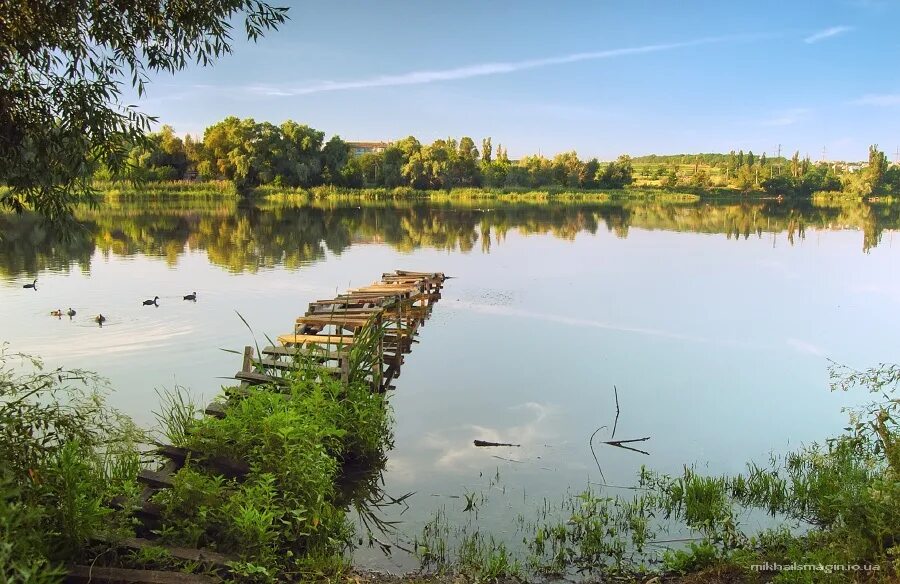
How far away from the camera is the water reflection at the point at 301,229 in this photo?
2726cm

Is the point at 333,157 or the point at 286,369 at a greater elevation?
the point at 333,157

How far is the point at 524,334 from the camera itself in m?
15.4

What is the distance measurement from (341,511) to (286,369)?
250cm

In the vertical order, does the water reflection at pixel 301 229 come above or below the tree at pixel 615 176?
below

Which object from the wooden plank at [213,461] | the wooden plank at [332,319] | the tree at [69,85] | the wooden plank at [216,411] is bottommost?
the wooden plank at [213,461]

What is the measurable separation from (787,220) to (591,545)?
5742 cm

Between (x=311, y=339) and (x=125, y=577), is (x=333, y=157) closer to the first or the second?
(x=311, y=339)

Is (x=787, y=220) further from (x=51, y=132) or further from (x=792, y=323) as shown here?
(x=51, y=132)

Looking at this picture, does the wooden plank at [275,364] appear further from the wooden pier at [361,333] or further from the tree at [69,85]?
the tree at [69,85]

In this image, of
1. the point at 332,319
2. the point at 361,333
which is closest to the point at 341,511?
the point at 361,333

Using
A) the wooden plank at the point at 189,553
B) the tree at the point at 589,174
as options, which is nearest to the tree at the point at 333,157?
the tree at the point at 589,174

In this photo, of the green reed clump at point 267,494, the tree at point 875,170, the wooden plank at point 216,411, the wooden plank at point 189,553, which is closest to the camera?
the wooden plank at point 189,553

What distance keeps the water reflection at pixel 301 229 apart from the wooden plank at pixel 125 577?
19.5 metres

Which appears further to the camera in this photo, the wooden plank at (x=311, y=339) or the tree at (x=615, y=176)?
the tree at (x=615, y=176)
